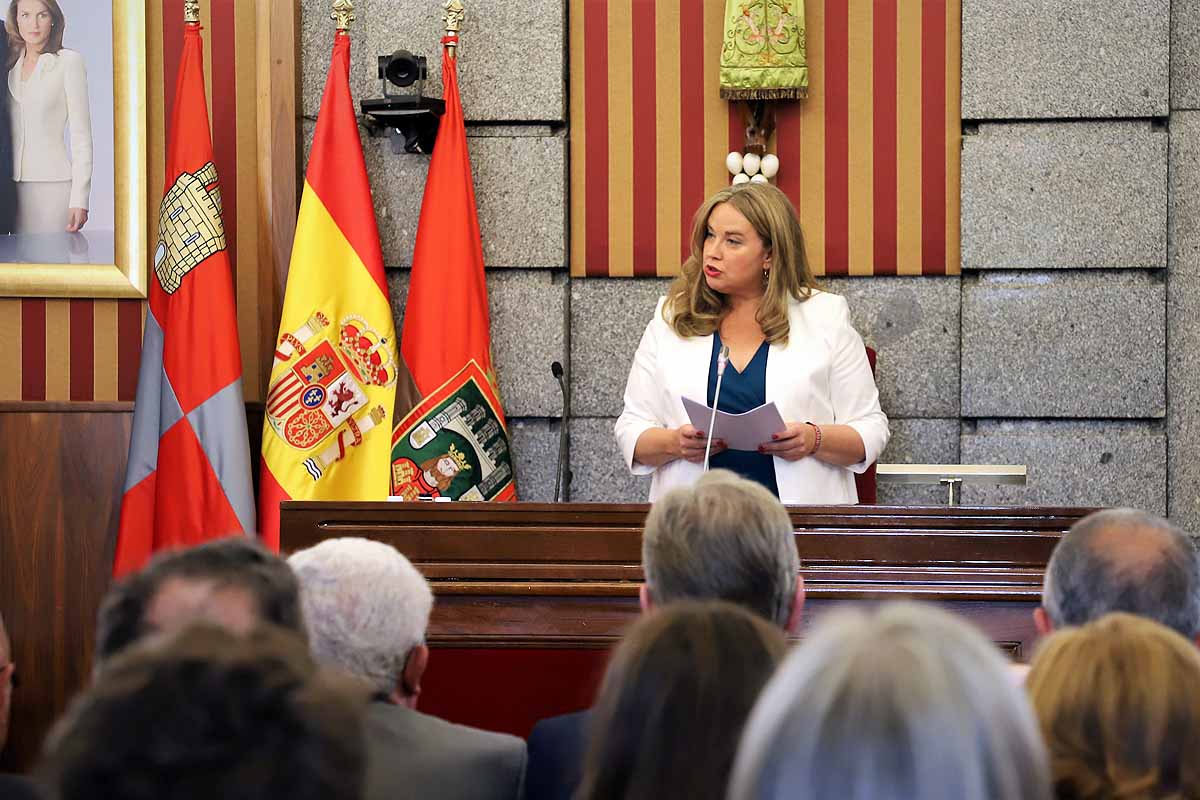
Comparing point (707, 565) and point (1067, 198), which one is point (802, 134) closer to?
point (1067, 198)

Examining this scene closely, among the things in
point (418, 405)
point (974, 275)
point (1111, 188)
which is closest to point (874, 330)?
point (974, 275)

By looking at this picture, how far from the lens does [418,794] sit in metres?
1.68

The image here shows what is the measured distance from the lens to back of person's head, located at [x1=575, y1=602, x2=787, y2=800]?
1.16 meters

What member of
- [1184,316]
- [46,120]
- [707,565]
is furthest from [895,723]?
[46,120]

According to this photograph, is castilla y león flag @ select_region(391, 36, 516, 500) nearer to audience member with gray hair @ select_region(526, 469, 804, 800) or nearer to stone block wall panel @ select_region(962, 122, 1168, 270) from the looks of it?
stone block wall panel @ select_region(962, 122, 1168, 270)

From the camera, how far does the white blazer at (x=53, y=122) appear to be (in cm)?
488

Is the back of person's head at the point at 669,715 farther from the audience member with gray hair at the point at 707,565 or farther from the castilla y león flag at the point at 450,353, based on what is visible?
the castilla y león flag at the point at 450,353

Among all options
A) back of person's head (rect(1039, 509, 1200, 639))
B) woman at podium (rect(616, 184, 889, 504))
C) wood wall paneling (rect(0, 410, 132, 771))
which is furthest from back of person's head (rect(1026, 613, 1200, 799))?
wood wall paneling (rect(0, 410, 132, 771))

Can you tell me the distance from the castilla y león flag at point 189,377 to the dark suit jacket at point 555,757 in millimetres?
2776

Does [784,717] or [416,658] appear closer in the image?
[784,717]

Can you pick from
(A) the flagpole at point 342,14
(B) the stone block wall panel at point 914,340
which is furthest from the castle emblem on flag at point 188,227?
(B) the stone block wall panel at point 914,340

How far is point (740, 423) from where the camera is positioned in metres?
3.53

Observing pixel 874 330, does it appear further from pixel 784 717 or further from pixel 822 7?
pixel 784 717

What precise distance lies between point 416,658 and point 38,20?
377 centimetres
